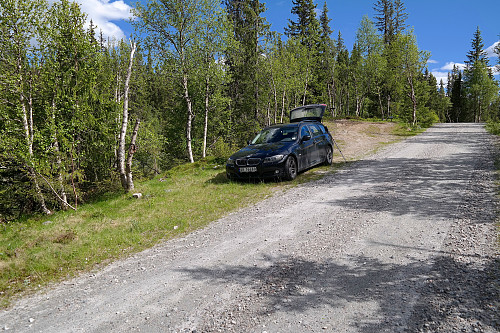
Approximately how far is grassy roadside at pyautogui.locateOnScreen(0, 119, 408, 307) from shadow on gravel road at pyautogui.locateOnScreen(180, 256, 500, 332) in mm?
2091

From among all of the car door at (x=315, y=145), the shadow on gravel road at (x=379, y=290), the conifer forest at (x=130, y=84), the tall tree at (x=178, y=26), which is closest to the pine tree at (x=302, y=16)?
the conifer forest at (x=130, y=84)

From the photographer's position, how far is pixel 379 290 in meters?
3.25

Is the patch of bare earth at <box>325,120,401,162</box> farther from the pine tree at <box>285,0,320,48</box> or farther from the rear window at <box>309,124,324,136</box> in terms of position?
the pine tree at <box>285,0,320,48</box>

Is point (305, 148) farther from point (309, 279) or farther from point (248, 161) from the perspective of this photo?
point (309, 279)

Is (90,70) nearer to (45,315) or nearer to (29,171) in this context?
(29,171)

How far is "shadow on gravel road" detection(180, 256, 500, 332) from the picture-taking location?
8.89 feet

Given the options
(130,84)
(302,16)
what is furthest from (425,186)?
(302,16)

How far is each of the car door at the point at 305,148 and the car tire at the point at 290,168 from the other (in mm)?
304

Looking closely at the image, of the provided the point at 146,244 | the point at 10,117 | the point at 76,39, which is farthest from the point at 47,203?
the point at 146,244

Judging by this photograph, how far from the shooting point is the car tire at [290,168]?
30.7ft

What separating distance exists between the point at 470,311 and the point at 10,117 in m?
13.3

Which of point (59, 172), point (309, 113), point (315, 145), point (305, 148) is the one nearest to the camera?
point (59, 172)

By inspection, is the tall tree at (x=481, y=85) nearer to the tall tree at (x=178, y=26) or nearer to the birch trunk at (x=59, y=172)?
Result: the tall tree at (x=178, y=26)

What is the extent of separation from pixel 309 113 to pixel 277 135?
3.59 meters
